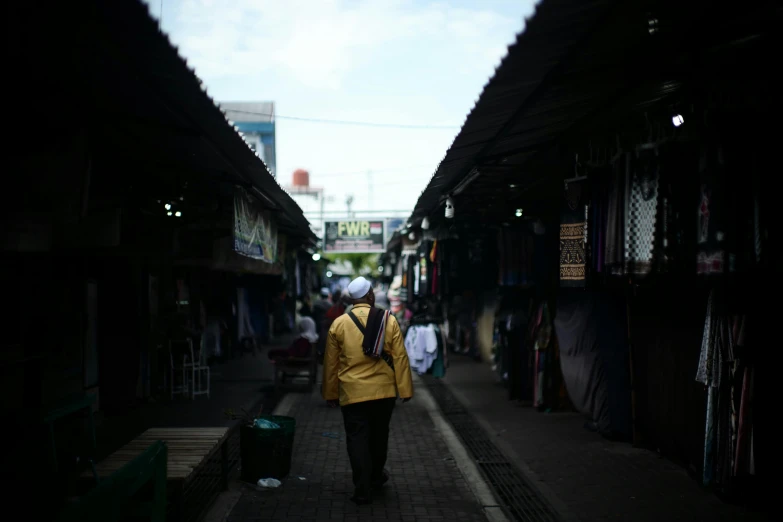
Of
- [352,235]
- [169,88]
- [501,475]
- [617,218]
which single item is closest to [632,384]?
[501,475]

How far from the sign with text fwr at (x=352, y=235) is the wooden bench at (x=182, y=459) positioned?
25.0 metres

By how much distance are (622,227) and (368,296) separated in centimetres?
268

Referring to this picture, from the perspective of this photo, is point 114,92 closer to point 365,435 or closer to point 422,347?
point 365,435

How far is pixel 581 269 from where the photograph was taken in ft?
23.2

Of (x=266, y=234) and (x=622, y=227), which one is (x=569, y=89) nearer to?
(x=622, y=227)

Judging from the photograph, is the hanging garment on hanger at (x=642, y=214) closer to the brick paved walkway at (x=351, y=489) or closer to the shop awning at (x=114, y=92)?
the brick paved walkway at (x=351, y=489)

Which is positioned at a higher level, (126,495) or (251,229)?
(251,229)

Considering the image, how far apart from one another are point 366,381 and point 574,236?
2376 millimetres

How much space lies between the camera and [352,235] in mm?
33281

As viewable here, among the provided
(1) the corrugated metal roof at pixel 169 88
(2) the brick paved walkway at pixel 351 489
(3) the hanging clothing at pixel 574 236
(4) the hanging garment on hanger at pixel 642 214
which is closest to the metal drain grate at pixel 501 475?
(2) the brick paved walkway at pixel 351 489

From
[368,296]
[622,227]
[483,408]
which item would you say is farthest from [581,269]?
[483,408]

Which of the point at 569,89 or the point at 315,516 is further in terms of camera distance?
the point at 315,516

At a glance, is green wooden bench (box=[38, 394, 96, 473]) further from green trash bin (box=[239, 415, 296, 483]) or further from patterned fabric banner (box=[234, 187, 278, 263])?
patterned fabric banner (box=[234, 187, 278, 263])

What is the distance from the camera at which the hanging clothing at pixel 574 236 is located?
23.0ft
